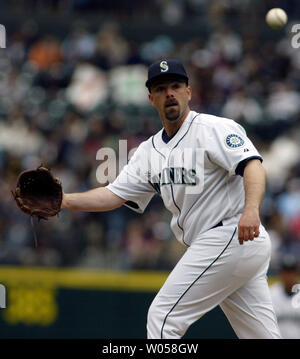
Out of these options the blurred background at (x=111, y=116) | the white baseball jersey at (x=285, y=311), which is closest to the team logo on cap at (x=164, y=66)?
the white baseball jersey at (x=285, y=311)

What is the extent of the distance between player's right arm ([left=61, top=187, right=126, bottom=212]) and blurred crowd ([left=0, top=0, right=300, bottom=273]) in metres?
3.63

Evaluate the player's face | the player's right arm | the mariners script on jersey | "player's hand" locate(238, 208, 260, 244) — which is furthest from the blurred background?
"player's hand" locate(238, 208, 260, 244)

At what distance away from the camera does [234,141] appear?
450 centimetres

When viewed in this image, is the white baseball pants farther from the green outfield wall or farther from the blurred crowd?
the green outfield wall

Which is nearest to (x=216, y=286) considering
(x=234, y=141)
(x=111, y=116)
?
(x=234, y=141)

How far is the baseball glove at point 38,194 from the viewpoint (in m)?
4.83

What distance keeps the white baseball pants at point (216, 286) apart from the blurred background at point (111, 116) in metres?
3.69

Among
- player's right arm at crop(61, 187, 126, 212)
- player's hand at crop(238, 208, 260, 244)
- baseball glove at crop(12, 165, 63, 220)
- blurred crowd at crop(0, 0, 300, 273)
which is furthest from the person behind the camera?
blurred crowd at crop(0, 0, 300, 273)

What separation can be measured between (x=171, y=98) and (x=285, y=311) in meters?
3.13

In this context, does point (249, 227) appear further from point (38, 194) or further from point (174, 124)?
point (38, 194)

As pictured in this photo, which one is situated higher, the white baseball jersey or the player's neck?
the player's neck

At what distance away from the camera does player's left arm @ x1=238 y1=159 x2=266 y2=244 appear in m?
4.13

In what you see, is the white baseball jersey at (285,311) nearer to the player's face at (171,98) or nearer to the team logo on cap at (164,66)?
the player's face at (171,98)
